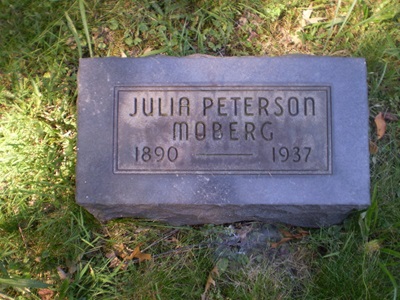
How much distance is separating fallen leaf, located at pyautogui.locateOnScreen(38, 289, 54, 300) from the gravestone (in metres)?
0.71

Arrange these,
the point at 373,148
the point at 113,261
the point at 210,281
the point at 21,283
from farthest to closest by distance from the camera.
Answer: the point at 373,148
the point at 113,261
the point at 210,281
the point at 21,283

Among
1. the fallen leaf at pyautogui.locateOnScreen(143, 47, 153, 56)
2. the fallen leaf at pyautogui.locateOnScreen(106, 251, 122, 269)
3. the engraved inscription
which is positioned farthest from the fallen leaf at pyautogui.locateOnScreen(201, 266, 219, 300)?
the fallen leaf at pyautogui.locateOnScreen(143, 47, 153, 56)

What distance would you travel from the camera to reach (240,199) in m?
2.51

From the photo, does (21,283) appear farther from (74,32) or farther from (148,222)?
(74,32)

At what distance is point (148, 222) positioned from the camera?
9.52ft

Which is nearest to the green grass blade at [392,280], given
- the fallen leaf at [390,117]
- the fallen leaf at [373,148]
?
the fallen leaf at [373,148]

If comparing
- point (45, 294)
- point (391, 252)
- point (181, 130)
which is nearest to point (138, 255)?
point (45, 294)

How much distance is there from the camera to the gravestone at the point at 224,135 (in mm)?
2504

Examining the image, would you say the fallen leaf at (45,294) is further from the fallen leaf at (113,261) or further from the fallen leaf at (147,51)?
the fallen leaf at (147,51)

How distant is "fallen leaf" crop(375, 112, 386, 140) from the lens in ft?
10.0

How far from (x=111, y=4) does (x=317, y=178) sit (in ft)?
6.63

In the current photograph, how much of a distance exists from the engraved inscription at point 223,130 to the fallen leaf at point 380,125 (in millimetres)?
727

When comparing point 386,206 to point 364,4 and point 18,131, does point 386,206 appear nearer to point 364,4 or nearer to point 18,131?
point 364,4

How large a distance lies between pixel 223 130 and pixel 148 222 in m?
0.84
